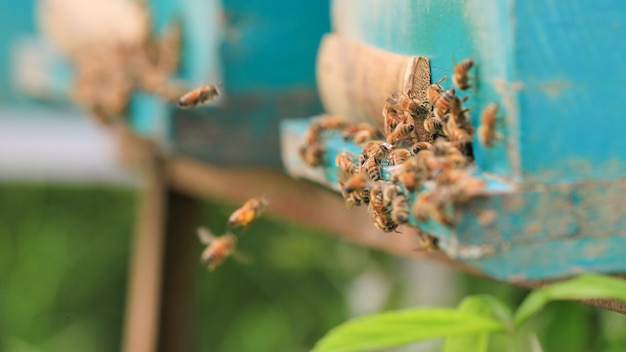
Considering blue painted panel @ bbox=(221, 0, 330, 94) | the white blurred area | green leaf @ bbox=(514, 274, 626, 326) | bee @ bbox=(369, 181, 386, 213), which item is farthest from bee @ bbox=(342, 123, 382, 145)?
the white blurred area

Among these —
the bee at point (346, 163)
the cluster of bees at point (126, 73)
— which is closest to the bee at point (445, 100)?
the bee at point (346, 163)

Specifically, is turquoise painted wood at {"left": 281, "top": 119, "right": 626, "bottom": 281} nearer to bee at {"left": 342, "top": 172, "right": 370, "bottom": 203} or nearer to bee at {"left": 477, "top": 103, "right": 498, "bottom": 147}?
bee at {"left": 477, "top": 103, "right": 498, "bottom": 147}

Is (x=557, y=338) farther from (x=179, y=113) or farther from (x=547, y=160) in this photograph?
(x=547, y=160)

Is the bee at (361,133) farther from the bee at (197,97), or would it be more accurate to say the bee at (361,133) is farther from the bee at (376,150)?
the bee at (197,97)

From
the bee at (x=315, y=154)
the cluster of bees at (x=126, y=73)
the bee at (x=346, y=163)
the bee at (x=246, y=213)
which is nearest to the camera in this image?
the bee at (x=346, y=163)

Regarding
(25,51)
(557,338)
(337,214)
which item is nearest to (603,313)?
(557,338)

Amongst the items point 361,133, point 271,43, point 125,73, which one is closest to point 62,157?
point 125,73
